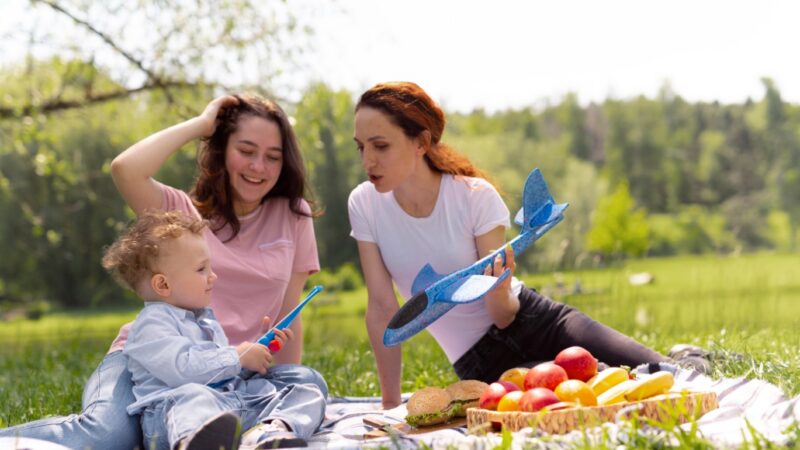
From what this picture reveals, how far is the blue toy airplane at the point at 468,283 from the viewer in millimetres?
3072

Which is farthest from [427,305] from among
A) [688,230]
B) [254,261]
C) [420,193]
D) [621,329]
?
[688,230]

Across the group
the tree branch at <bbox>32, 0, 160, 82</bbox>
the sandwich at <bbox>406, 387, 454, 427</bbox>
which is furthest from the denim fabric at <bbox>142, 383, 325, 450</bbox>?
the tree branch at <bbox>32, 0, 160, 82</bbox>

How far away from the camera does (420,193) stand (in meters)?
3.83

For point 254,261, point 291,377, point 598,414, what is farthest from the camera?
point 254,261

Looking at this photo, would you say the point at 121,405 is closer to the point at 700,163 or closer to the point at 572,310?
the point at 572,310

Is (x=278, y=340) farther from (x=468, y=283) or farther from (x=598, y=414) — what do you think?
(x=598, y=414)

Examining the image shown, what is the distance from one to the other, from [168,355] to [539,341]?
1.68 metres

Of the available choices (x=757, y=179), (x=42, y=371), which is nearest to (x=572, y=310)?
(x=42, y=371)

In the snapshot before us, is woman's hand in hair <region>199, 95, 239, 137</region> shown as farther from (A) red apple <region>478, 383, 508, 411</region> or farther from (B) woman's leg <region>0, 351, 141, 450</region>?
(A) red apple <region>478, 383, 508, 411</region>

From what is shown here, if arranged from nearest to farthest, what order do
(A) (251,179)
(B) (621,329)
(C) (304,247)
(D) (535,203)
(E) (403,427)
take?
(E) (403,427) < (D) (535,203) < (A) (251,179) < (C) (304,247) < (B) (621,329)

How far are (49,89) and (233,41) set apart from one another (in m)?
2.77

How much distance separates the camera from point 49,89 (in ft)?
34.1

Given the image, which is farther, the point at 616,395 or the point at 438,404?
the point at 438,404

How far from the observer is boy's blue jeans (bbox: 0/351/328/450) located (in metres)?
2.86
